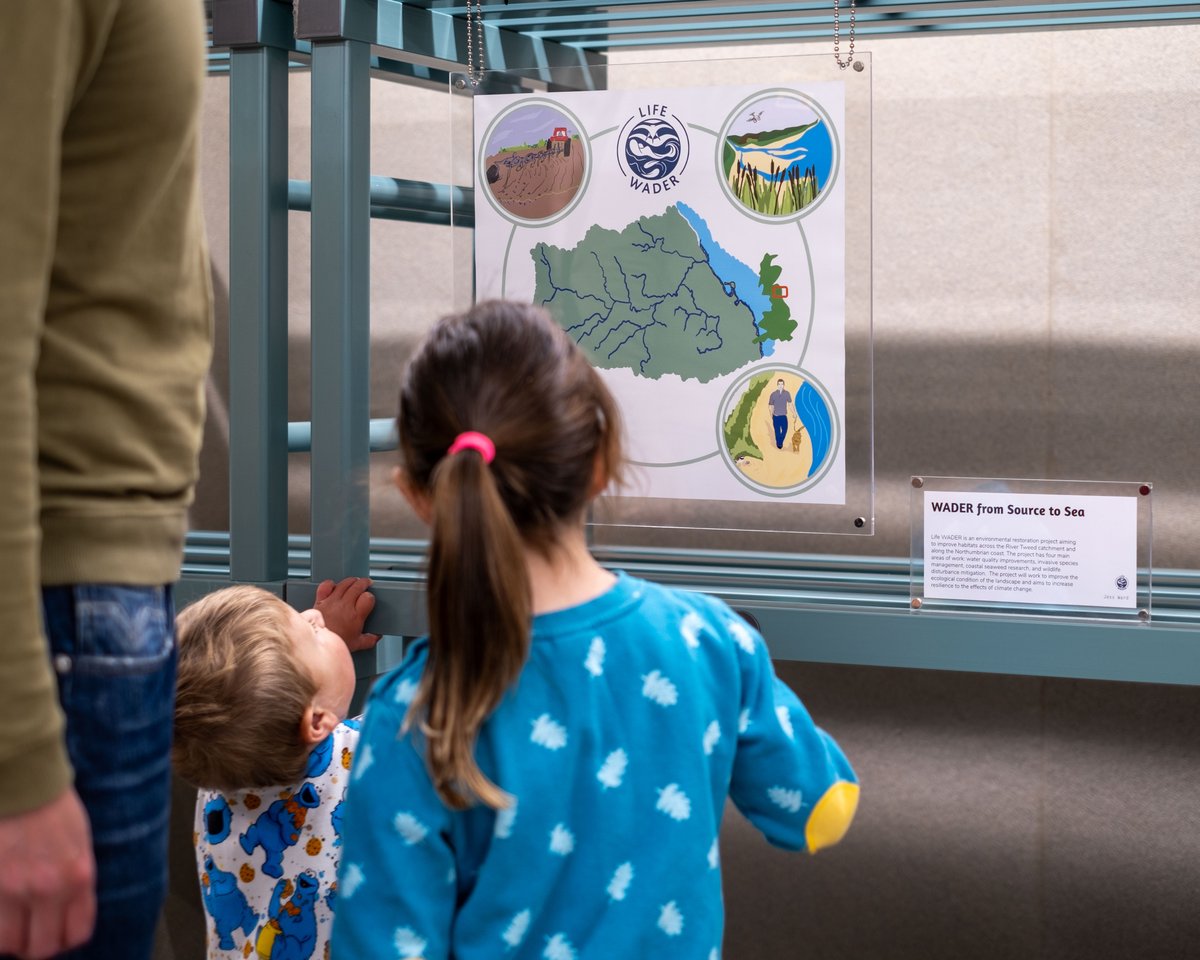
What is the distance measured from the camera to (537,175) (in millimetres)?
2197

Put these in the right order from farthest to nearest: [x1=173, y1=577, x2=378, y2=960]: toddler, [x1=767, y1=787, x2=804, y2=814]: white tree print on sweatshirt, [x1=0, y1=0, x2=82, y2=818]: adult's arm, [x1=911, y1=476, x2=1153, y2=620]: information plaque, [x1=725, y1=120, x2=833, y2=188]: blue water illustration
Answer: [x1=725, y1=120, x2=833, y2=188]: blue water illustration, [x1=911, y1=476, x2=1153, y2=620]: information plaque, [x1=173, y1=577, x2=378, y2=960]: toddler, [x1=767, y1=787, x2=804, y2=814]: white tree print on sweatshirt, [x1=0, y1=0, x2=82, y2=818]: adult's arm

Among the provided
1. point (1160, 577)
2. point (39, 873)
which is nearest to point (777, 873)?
point (1160, 577)

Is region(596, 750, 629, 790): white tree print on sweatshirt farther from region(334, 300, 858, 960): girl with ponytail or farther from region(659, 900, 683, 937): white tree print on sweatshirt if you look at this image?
region(659, 900, 683, 937): white tree print on sweatshirt

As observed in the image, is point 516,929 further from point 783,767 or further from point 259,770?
point 259,770

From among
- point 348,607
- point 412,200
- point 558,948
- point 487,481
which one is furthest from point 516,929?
point 412,200

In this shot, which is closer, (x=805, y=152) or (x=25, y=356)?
(x=25, y=356)

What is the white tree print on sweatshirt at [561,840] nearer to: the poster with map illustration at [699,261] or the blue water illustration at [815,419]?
the poster with map illustration at [699,261]

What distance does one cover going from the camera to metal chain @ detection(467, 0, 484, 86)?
2.22 metres

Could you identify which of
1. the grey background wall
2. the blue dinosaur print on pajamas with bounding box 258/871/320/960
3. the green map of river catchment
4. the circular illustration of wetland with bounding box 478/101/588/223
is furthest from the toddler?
the grey background wall

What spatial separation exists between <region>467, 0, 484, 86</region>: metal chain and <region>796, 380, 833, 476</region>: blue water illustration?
0.78 m

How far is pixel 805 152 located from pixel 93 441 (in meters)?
1.54

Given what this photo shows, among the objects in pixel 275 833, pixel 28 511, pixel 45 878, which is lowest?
pixel 275 833

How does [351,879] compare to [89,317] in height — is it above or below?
below

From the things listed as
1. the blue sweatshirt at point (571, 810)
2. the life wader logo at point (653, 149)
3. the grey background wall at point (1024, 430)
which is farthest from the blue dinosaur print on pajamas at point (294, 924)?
the grey background wall at point (1024, 430)
